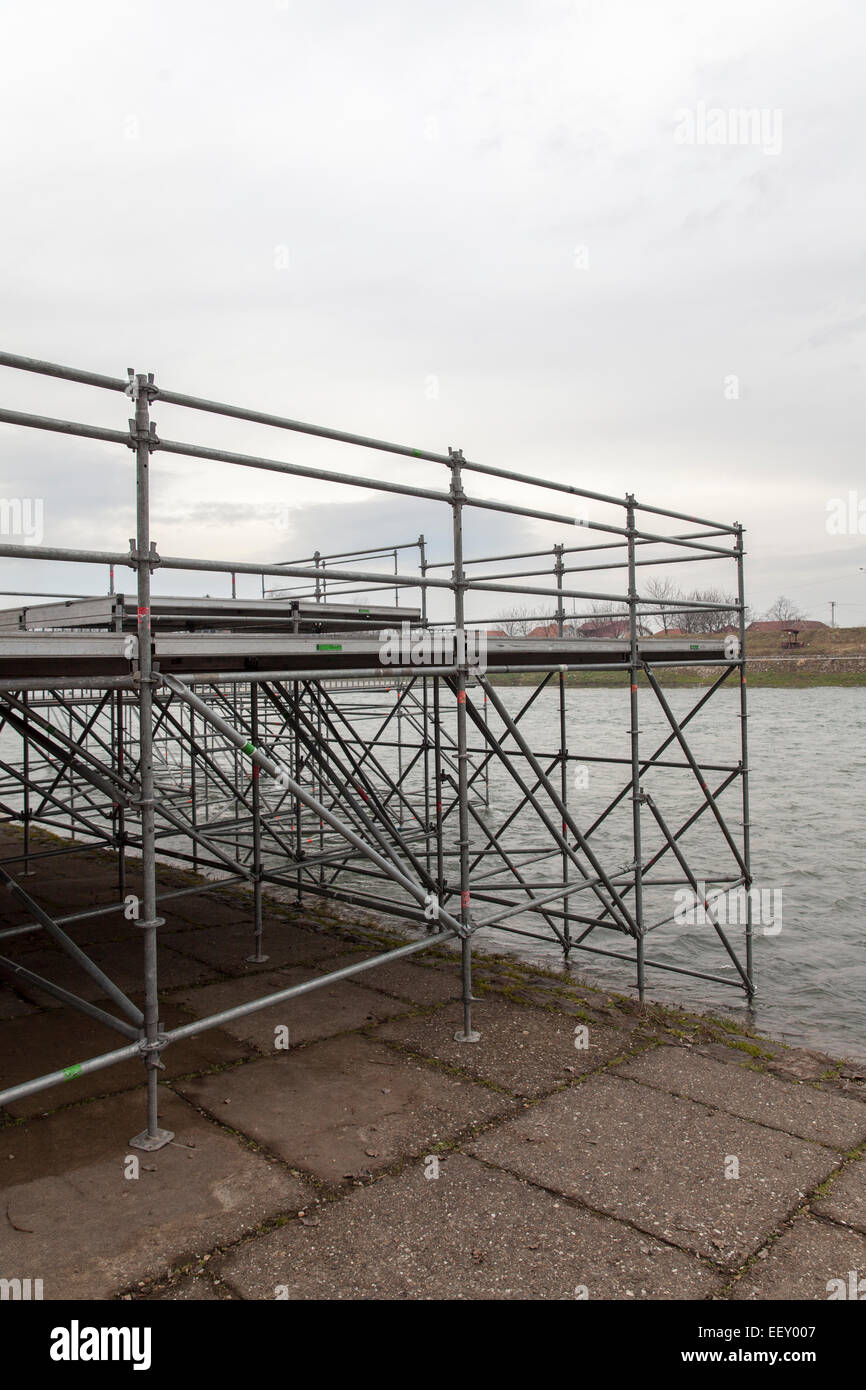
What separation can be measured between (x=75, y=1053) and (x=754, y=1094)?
398 centimetres

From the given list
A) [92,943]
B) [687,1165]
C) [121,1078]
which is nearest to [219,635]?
[121,1078]

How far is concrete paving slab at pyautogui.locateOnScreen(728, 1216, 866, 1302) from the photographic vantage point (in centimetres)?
333

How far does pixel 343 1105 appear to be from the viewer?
4738mm

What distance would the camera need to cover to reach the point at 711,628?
52.6 m

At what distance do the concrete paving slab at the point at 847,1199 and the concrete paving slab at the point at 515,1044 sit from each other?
4.73 ft

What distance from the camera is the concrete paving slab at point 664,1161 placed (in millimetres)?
3736

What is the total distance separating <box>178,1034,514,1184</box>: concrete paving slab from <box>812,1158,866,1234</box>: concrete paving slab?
1542 mm

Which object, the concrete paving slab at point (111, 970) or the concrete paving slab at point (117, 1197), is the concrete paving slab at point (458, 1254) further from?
the concrete paving slab at point (111, 970)

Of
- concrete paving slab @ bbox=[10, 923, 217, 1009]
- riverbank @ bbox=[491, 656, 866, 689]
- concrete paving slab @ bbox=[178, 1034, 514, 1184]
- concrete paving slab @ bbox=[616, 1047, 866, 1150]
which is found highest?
riverbank @ bbox=[491, 656, 866, 689]

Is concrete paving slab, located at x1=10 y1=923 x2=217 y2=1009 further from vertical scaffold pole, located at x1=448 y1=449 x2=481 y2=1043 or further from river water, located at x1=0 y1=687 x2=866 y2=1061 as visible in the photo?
river water, located at x1=0 y1=687 x2=866 y2=1061

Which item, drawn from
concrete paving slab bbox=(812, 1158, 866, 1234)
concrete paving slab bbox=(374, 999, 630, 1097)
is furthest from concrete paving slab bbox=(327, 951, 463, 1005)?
concrete paving slab bbox=(812, 1158, 866, 1234)

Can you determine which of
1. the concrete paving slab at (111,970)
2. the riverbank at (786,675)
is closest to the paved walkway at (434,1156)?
Answer: the concrete paving slab at (111,970)

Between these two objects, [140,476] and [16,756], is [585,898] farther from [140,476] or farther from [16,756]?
[16,756]

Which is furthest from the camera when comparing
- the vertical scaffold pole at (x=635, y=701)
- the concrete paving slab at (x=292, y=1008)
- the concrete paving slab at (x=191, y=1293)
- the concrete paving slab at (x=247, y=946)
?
the concrete paving slab at (x=247, y=946)
